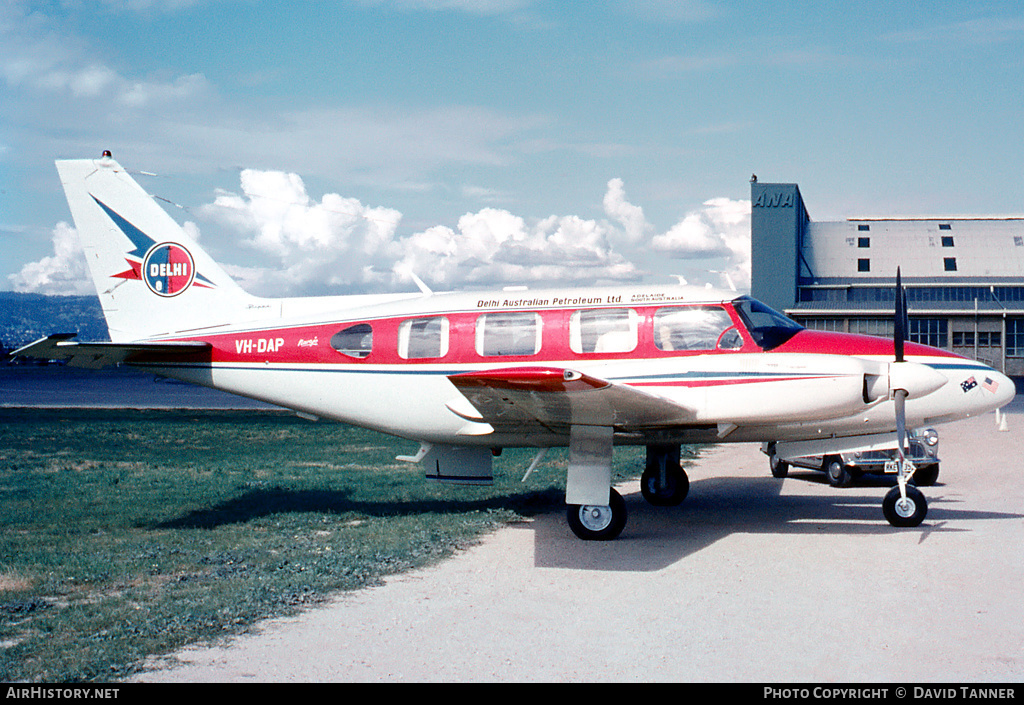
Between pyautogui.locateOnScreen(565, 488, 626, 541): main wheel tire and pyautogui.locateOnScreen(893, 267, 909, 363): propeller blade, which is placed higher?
Answer: pyautogui.locateOnScreen(893, 267, 909, 363): propeller blade

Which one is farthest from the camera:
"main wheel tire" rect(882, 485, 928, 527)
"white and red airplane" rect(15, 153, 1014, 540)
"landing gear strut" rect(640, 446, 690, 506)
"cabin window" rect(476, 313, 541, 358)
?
"landing gear strut" rect(640, 446, 690, 506)

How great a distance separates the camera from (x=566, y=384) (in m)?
8.44

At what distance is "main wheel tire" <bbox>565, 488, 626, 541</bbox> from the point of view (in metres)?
10.0

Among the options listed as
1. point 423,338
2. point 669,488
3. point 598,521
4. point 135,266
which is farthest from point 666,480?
point 135,266

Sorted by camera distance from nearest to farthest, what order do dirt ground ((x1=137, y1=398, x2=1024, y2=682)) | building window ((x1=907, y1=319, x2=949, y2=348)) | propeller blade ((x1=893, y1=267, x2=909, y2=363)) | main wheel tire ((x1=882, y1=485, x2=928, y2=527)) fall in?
dirt ground ((x1=137, y1=398, x2=1024, y2=682)) < propeller blade ((x1=893, y1=267, x2=909, y2=363)) < main wheel tire ((x1=882, y1=485, x2=928, y2=527)) < building window ((x1=907, y1=319, x2=949, y2=348))

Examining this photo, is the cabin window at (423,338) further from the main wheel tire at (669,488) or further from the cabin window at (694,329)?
the main wheel tire at (669,488)

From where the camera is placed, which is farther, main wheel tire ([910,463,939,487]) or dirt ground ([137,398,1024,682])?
main wheel tire ([910,463,939,487])

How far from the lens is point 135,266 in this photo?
12695 mm

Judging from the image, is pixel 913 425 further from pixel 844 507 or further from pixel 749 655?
pixel 749 655

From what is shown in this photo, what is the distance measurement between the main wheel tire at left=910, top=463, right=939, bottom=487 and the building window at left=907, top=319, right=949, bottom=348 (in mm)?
Result: 50260

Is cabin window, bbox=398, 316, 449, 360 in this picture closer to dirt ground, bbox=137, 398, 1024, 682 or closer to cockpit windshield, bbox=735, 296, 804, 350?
dirt ground, bbox=137, 398, 1024, 682

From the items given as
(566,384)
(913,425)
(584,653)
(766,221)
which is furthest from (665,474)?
(766,221)

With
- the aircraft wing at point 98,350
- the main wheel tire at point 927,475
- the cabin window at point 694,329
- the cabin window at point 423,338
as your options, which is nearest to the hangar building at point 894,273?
the main wheel tire at point 927,475

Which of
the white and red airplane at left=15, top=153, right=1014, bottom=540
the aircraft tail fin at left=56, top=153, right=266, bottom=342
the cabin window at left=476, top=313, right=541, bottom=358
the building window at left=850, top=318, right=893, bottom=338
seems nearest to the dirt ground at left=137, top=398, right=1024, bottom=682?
the white and red airplane at left=15, top=153, right=1014, bottom=540
